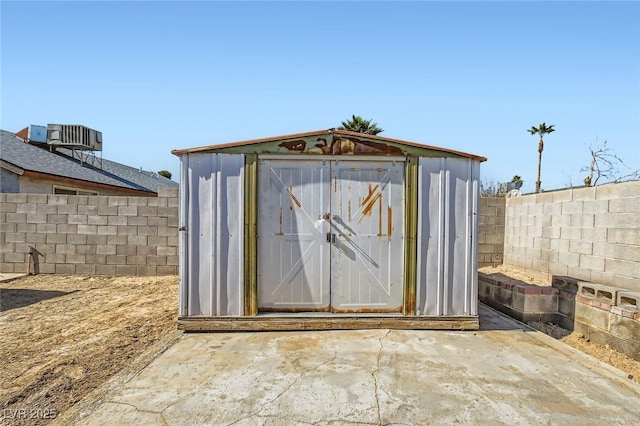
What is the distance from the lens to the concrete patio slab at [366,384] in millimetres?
2613

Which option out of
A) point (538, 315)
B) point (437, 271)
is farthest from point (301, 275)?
point (538, 315)

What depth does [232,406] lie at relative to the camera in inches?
107

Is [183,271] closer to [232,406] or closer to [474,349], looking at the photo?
[232,406]

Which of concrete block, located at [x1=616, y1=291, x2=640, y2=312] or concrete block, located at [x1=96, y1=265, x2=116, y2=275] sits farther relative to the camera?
concrete block, located at [x1=96, y1=265, x2=116, y2=275]

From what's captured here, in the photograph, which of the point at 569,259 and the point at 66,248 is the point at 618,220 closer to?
the point at 569,259

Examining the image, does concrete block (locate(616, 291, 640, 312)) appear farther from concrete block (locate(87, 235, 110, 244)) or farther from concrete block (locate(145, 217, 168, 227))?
concrete block (locate(87, 235, 110, 244))

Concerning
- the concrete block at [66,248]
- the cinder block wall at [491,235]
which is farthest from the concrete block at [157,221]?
the cinder block wall at [491,235]

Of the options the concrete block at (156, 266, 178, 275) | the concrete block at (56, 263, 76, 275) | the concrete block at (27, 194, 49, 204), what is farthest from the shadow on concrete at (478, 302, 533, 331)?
the concrete block at (27, 194, 49, 204)

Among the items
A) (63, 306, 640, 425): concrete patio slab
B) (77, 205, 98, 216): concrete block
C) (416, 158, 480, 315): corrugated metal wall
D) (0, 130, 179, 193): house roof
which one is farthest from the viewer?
(0, 130, 179, 193): house roof

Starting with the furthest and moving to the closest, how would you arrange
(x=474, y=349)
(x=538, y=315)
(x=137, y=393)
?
(x=538, y=315), (x=474, y=349), (x=137, y=393)

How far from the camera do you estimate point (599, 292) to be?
4.54 m

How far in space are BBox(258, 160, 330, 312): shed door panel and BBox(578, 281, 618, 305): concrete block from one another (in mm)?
3735

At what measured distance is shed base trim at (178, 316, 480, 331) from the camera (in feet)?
14.3

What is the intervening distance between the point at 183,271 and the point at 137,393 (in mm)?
1657
